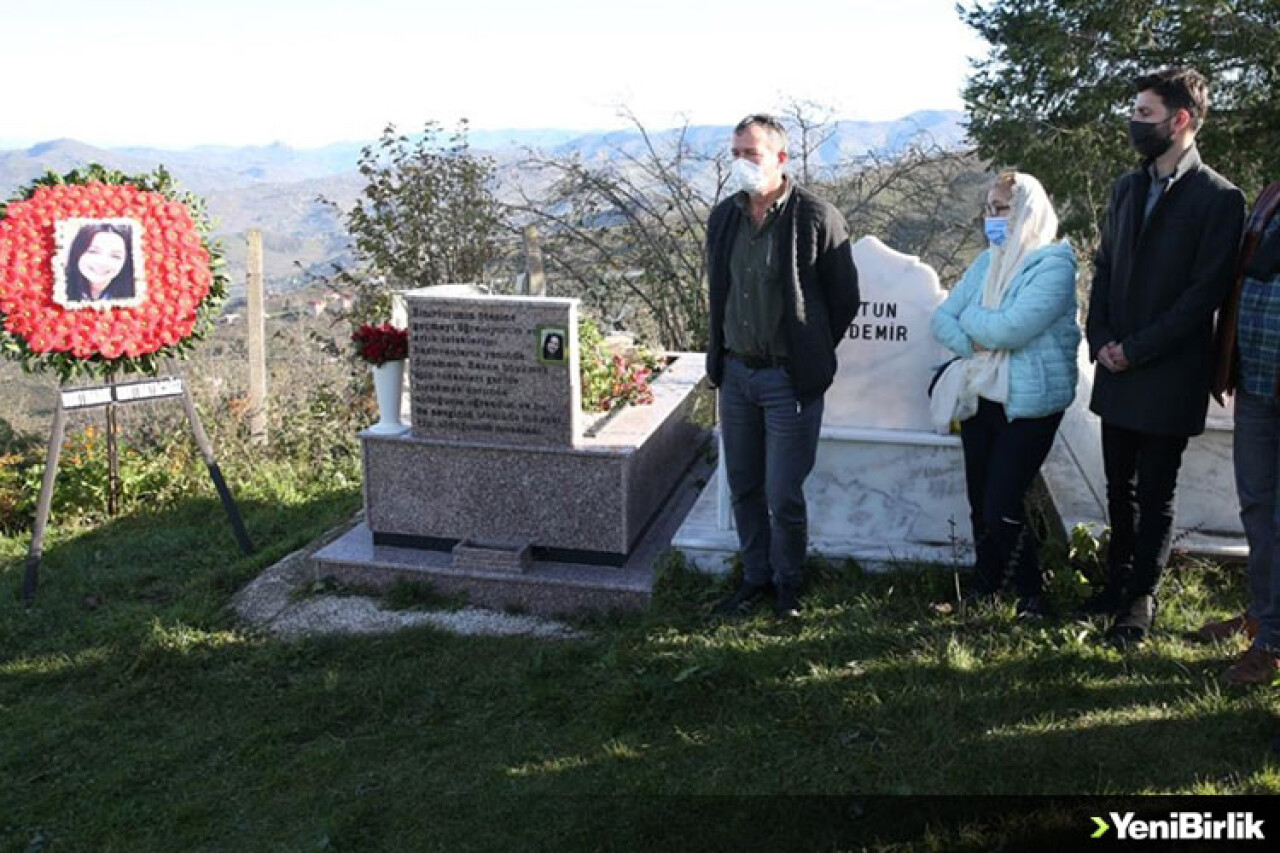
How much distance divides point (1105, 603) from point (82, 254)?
5393 mm

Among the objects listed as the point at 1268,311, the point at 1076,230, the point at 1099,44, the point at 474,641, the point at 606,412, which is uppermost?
the point at 1099,44

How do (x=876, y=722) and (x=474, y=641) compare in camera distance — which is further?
(x=474, y=641)

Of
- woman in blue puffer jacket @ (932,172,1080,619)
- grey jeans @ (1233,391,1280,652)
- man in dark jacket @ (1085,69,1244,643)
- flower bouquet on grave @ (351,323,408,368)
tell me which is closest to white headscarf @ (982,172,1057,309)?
woman in blue puffer jacket @ (932,172,1080,619)

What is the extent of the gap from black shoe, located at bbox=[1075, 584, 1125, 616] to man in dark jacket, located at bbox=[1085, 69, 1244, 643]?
82 millimetres

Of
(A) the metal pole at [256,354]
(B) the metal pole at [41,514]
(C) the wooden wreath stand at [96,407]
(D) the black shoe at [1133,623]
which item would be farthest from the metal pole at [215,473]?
(D) the black shoe at [1133,623]

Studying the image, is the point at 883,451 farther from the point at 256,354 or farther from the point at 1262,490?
the point at 256,354

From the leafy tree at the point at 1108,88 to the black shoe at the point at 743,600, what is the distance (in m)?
14.8

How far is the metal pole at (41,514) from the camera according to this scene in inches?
228

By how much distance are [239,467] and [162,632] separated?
3127mm

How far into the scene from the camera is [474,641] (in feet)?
15.9

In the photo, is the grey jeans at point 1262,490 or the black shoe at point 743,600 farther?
the black shoe at point 743,600

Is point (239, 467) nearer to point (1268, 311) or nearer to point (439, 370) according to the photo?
point (439, 370)

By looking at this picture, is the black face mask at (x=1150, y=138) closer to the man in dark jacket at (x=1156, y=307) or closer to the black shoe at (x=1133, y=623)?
the man in dark jacket at (x=1156, y=307)

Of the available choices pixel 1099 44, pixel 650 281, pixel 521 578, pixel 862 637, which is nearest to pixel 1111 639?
pixel 862 637
